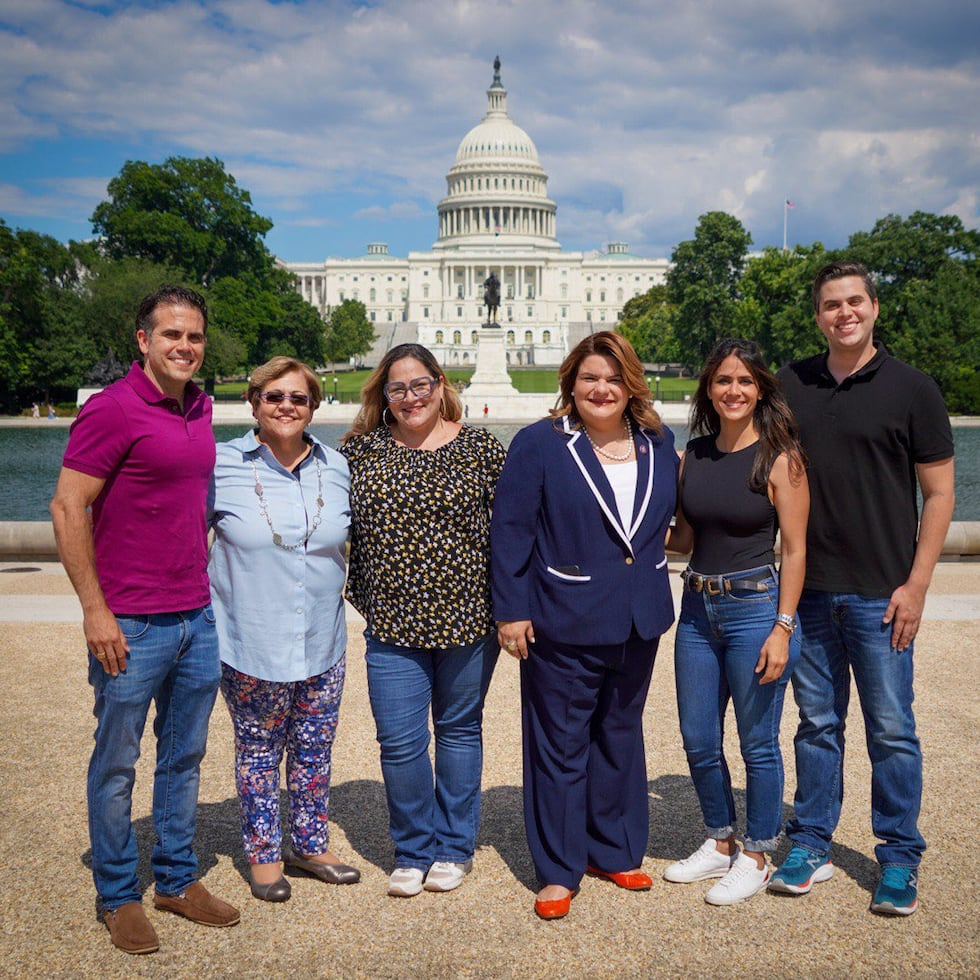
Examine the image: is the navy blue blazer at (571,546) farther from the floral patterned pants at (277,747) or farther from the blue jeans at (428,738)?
the floral patterned pants at (277,747)

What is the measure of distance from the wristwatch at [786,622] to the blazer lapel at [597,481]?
62 cm

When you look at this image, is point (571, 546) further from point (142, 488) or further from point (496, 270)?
point (496, 270)

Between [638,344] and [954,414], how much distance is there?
36.5m

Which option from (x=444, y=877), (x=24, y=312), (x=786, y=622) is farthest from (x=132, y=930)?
(x=24, y=312)

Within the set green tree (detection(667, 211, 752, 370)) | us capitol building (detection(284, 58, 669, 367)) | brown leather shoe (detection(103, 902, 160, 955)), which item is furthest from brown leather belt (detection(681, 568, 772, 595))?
us capitol building (detection(284, 58, 669, 367))

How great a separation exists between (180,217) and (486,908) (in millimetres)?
53724

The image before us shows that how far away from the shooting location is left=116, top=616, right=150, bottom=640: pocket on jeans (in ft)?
11.6

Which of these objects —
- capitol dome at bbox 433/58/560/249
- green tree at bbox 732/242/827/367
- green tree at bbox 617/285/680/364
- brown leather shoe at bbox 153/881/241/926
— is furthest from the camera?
capitol dome at bbox 433/58/560/249

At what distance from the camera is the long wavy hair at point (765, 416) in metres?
3.88

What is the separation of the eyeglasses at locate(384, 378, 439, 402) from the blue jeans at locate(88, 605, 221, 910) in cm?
107

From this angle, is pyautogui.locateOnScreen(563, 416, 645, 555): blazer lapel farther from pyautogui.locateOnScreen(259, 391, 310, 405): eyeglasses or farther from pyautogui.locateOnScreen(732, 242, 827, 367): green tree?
pyautogui.locateOnScreen(732, 242, 827, 367): green tree

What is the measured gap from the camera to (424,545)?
12.7 ft

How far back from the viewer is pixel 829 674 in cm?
404

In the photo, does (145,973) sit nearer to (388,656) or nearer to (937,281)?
(388,656)
